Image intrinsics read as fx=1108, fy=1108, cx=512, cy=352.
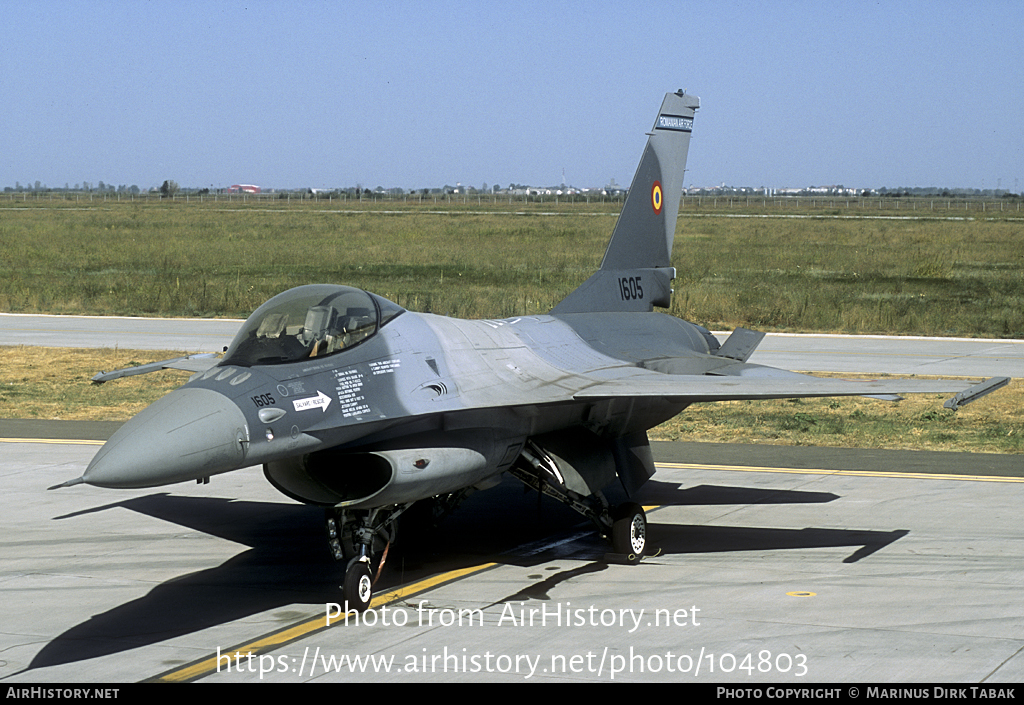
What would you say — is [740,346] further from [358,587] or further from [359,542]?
[358,587]

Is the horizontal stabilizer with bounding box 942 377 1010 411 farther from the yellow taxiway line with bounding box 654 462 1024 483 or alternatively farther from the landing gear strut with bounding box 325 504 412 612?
the landing gear strut with bounding box 325 504 412 612

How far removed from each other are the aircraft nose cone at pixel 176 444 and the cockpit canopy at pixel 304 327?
2.53ft

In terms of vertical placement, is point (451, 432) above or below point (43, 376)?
above

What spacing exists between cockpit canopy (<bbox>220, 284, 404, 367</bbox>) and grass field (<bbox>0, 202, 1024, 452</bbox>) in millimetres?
9976

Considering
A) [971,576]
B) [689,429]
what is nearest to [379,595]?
[971,576]

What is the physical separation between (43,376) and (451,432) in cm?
1757

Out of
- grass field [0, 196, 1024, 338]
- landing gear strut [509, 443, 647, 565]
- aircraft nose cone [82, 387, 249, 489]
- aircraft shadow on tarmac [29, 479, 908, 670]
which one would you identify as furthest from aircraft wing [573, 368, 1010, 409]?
grass field [0, 196, 1024, 338]

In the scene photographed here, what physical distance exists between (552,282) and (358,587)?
35344mm

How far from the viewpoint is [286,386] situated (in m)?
9.59

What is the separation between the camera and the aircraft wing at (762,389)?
37.5 ft

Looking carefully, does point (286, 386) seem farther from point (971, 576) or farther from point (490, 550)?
point (971, 576)

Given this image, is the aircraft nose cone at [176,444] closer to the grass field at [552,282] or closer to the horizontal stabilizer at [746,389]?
the horizontal stabilizer at [746,389]
